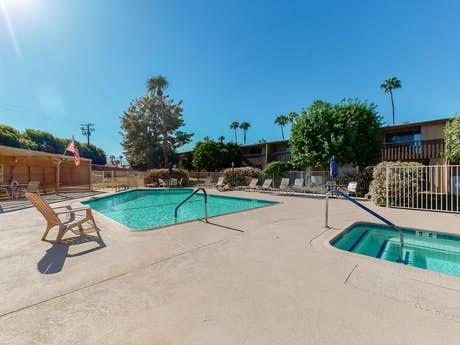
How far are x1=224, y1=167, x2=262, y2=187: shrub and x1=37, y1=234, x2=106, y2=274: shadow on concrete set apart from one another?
Answer: 52.3ft

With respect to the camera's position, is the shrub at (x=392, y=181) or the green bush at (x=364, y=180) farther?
the green bush at (x=364, y=180)

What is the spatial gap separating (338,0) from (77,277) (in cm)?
1449

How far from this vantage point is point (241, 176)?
20.8m

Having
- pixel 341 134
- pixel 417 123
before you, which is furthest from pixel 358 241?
pixel 417 123

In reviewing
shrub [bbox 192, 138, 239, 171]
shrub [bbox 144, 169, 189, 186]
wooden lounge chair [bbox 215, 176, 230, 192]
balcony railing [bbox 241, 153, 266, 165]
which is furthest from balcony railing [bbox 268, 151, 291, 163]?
shrub [bbox 144, 169, 189, 186]

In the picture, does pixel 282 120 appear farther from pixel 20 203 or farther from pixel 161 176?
pixel 20 203

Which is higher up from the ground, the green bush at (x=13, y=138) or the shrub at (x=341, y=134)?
the green bush at (x=13, y=138)

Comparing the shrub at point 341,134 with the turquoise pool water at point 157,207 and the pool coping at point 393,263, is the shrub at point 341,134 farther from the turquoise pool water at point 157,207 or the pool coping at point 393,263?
the pool coping at point 393,263

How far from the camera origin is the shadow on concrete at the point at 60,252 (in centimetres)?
360

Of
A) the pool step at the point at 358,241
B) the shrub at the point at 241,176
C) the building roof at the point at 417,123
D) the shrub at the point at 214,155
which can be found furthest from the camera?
the shrub at the point at 214,155

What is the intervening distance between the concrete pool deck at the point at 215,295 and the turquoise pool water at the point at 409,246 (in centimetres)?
136

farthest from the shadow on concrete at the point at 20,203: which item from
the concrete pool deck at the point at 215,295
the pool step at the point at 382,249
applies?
the pool step at the point at 382,249

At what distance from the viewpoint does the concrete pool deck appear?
2117 mm

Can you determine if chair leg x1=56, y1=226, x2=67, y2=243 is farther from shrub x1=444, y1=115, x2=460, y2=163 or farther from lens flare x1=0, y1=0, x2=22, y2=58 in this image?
shrub x1=444, y1=115, x2=460, y2=163
